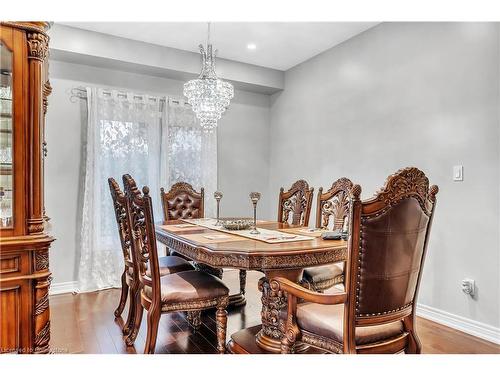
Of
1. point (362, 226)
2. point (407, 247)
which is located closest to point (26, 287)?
point (362, 226)

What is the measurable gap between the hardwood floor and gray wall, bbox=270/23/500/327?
10.7 inches

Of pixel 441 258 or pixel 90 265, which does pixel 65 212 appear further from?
pixel 441 258

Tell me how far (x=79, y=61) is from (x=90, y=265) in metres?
2.22

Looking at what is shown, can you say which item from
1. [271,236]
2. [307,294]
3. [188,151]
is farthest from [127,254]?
[188,151]

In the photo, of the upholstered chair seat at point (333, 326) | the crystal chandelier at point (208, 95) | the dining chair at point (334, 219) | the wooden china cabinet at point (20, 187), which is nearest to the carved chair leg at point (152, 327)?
the wooden china cabinet at point (20, 187)

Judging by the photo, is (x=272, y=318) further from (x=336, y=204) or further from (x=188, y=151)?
(x=188, y=151)

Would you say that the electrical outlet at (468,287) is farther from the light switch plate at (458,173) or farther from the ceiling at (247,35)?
the ceiling at (247,35)

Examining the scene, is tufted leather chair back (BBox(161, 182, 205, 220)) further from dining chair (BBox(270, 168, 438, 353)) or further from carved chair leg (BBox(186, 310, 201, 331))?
dining chair (BBox(270, 168, 438, 353))

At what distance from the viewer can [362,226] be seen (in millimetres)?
1388

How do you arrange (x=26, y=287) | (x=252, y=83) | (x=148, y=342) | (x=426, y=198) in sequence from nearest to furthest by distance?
1. (x=426, y=198)
2. (x=26, y=287)
3. (x=148, y=342)
4. (x=252, y=83)

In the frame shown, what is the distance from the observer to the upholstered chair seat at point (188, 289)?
207cm

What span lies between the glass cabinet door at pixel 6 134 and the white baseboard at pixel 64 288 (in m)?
2.16

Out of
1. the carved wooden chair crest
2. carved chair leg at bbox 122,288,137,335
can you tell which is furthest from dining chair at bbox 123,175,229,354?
the carved wooden chair crest

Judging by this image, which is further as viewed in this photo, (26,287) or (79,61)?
(79,61)
